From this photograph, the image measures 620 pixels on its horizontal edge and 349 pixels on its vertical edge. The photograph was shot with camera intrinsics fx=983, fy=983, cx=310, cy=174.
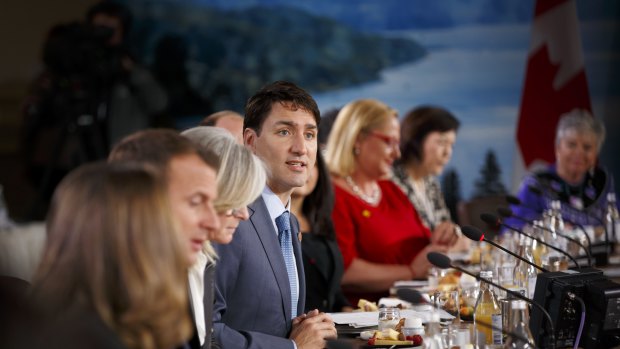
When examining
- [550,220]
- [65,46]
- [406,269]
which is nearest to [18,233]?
[65,46]

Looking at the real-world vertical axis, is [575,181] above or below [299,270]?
above

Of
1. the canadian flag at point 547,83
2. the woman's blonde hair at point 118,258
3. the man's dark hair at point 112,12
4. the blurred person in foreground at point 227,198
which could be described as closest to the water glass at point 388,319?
the blurred person in foreground at point 227,198

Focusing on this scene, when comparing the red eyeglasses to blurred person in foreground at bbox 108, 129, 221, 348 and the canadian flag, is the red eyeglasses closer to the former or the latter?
A: blurred person in foreground at bbox 108, 129, 221, 348

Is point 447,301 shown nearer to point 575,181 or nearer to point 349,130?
point 349,130

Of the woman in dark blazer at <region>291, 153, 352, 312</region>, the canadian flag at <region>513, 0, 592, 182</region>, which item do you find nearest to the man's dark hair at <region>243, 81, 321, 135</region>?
the woman in dark blazer at <region>291, 153, 352, 312</region>

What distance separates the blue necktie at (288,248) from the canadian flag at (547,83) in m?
4.51

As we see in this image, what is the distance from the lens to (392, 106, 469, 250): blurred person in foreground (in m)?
5.31

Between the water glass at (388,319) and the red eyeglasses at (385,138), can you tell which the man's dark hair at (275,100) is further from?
the red eyeglasses at (385,138)

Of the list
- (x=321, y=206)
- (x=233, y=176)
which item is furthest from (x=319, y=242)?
(x=233, y=176)

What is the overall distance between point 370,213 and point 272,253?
172cm

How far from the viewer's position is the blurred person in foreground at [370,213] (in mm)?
4348

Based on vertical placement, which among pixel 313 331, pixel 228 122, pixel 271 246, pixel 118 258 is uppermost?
pixel 228 122

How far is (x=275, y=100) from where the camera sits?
9.71ft

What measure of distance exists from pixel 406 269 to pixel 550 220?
0.71 metres
